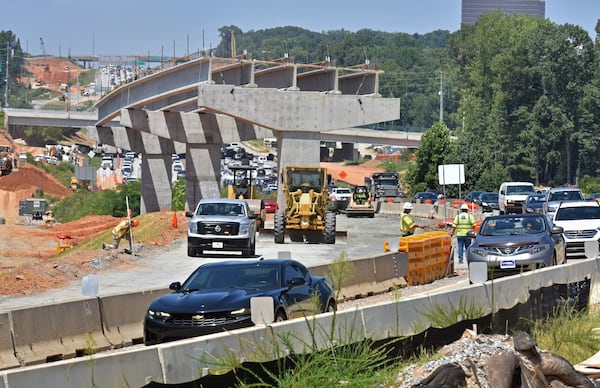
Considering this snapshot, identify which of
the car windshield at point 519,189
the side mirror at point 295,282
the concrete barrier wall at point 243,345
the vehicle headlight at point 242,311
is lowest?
the car windshield at point 519,189

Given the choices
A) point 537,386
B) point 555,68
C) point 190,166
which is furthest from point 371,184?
point 537,386

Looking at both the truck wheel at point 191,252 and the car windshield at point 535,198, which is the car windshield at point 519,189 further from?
the truck wheel at point 191,252

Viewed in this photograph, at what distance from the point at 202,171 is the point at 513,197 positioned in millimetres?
20225

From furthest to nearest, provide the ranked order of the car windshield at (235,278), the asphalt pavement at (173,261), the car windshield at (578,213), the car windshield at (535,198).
A: 1. the car windshield at (535,198)
2. the car windshield at (578,213)
3. the asphalt pavement at (173,261)
4. the car windshield at (235,278)

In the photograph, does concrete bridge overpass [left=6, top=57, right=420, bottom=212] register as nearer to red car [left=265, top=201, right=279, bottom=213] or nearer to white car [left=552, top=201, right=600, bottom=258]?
red car [left=265, top=201, right=279, bottom=213]

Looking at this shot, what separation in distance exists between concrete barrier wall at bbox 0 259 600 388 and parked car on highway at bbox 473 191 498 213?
5119 centimetres

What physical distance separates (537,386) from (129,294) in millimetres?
8887

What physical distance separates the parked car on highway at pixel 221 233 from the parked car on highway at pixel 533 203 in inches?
772

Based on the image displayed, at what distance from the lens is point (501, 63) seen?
11150 centimetres

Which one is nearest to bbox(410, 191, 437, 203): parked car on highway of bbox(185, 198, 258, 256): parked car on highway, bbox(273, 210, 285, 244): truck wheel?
bbox(273, 210, 285, 244): truck wheel

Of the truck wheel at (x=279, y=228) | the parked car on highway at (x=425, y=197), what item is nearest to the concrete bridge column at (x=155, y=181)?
the parked car on highway at (x=425, y=197)

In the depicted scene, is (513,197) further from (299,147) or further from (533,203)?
(299,147)

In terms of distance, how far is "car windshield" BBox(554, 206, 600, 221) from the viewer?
33.4 m

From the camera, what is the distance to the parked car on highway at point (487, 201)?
65500mm
